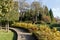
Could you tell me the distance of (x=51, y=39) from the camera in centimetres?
1122

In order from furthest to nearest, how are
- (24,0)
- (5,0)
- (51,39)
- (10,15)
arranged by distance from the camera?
(24,0) < (10,15) < (5,0) < (51,39)

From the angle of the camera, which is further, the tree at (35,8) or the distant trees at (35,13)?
the tree at (35,8)

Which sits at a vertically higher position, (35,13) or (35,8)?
(35,8)

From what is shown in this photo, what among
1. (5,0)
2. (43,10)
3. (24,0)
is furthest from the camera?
(43,10)

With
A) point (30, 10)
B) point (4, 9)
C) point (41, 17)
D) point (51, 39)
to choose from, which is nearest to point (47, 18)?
point (41, 17)

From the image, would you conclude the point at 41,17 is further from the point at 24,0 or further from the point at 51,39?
the point at 51,39

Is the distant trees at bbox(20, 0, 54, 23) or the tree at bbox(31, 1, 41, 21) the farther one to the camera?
the tree at bbox(31, 1, 41, 21)

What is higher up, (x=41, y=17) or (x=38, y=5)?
(x=38, y=5)

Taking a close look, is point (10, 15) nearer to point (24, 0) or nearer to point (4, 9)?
point (4, 9)

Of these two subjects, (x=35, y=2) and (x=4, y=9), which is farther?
(x=35, y=2)

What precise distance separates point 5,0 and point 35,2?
1739 inches

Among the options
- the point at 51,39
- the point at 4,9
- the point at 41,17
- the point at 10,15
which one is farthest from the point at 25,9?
the point at 51,39

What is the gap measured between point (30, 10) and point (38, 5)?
403 cm

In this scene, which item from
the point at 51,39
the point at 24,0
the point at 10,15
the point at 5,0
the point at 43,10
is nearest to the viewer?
the point at 51,39
